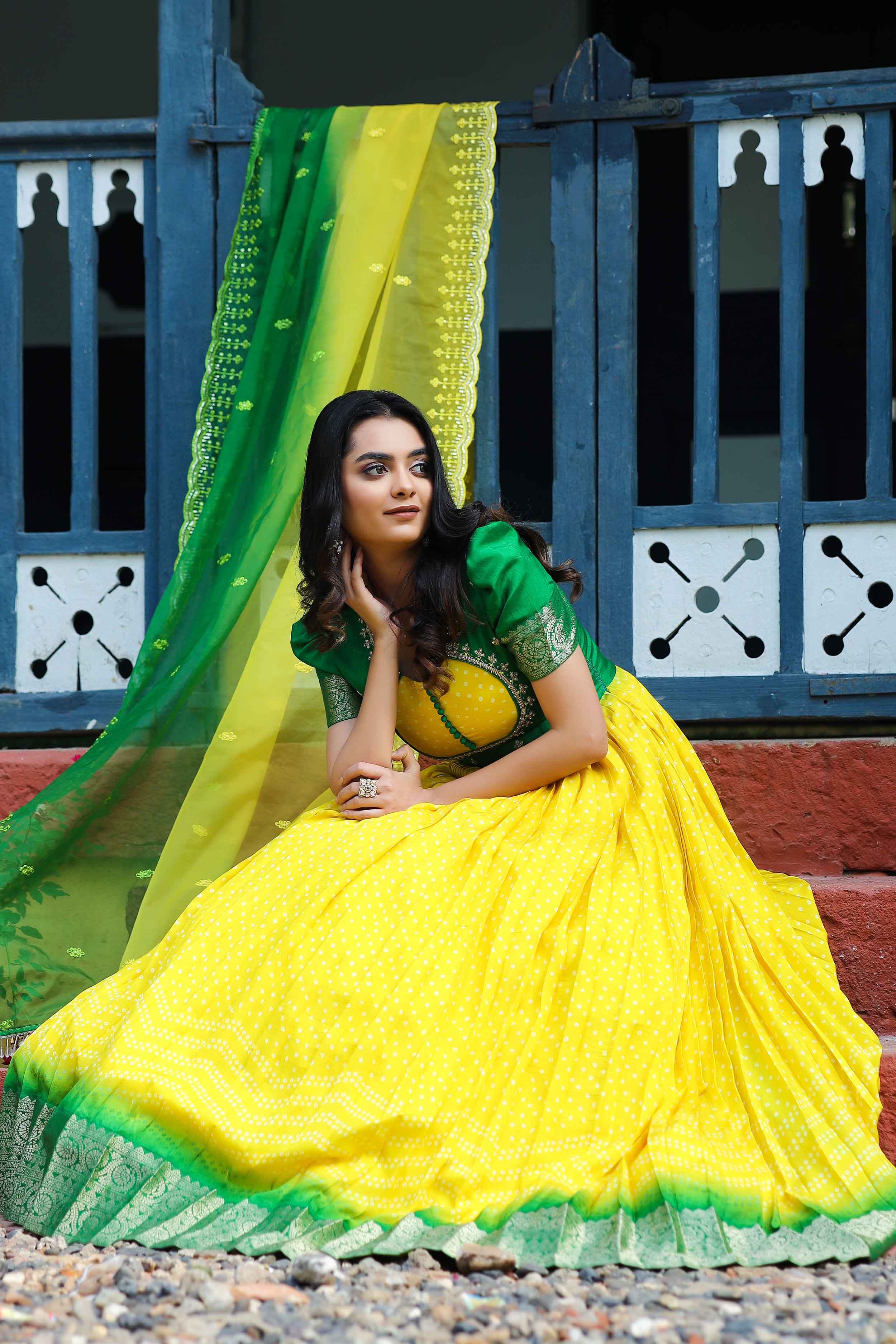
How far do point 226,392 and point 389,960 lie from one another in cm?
174

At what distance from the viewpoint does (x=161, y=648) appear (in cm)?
296

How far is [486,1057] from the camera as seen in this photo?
1974mm

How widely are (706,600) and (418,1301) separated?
210cm

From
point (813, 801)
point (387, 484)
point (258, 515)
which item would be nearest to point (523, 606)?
point (387, 484)

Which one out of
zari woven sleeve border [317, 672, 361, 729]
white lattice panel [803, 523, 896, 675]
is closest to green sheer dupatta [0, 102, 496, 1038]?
zari woven sleeve border [317, 672, 361, 729]

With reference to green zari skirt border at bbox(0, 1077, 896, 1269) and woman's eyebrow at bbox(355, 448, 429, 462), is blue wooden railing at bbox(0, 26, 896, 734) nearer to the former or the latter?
woman's eyebrow at bbox(355, 448, 429, 462)

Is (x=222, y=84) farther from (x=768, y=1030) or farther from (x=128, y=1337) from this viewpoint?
(x=128, y=1337)

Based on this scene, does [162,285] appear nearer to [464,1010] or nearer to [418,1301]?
[464,1010]

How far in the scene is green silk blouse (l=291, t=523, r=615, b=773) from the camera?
228 centimetres

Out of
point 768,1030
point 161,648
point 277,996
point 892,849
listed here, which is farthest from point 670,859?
point 161,648

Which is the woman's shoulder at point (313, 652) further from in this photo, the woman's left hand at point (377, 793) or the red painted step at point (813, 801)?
the red painted step at point (813, 801)

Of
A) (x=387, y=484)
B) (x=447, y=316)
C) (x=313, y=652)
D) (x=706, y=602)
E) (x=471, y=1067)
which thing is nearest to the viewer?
(x=471, y=1067)

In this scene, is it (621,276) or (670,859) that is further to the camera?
(621,276)

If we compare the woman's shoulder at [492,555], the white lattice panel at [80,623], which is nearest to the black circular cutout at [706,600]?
the woman's shoulder at [492,555]
